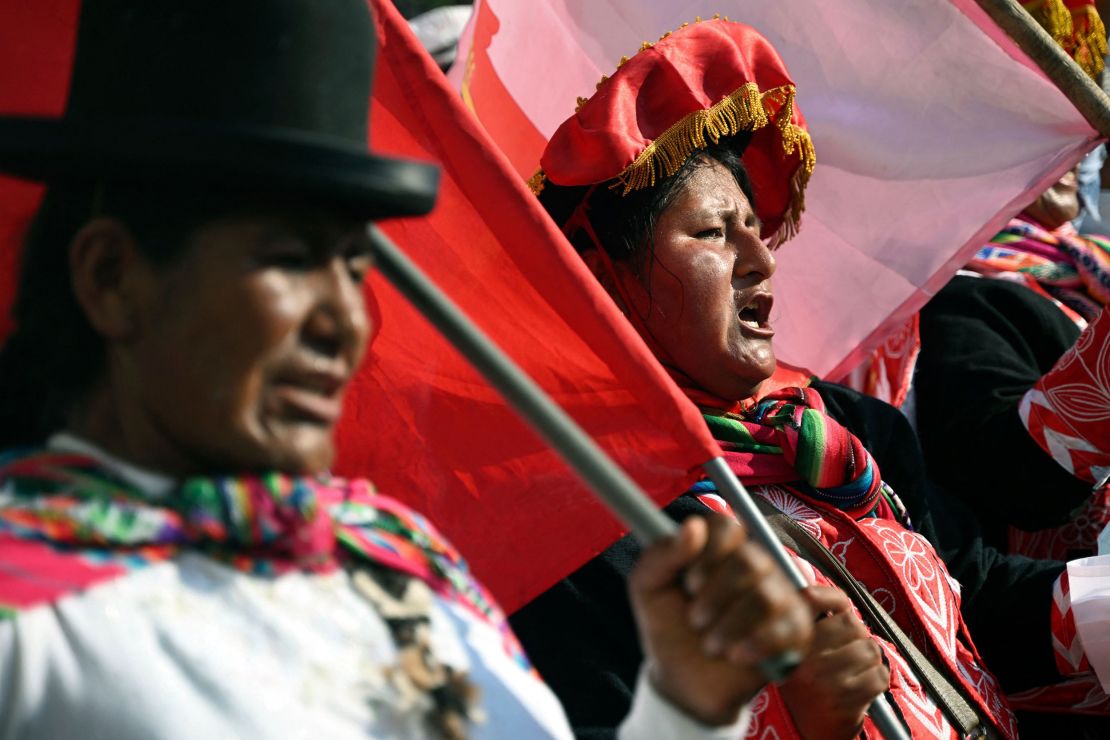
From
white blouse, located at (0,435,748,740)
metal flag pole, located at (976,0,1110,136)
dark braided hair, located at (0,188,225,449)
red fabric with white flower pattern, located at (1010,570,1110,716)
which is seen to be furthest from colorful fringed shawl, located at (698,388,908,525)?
dark braided hair, located at (0,188,225,449)

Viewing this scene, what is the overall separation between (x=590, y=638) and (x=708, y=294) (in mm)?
819

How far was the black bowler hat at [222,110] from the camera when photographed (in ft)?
4.46

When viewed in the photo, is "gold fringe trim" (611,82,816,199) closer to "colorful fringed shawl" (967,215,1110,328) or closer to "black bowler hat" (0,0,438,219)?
"colorful fringed shawl" (967,215,1110,328)

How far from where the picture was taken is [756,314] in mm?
3113

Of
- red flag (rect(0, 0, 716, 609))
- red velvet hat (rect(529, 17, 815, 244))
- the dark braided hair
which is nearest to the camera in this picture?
the dark braided hair

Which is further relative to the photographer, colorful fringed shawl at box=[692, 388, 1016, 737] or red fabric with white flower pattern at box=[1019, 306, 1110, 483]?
red fabric with white flower pattern at box=[1019, 306, 1110, 483]

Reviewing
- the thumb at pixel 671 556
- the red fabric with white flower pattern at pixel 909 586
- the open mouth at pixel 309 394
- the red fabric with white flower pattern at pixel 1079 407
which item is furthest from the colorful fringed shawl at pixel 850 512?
the open mouth at pixel 309 394

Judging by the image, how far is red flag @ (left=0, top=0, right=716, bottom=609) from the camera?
2291mm

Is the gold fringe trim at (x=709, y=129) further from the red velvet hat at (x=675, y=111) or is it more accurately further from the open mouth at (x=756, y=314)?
the open mouth at (x=756, y=314)

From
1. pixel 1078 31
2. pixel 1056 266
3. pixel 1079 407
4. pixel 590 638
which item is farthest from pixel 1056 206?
pixel 590 638

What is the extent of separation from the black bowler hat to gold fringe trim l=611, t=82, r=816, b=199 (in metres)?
1.56

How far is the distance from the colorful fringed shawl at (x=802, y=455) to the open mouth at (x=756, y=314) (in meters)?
0.17

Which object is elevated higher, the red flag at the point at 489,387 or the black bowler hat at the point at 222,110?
the black bowler hat at the point at 222,110

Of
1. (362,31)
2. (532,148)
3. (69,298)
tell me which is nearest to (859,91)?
(532,148)
